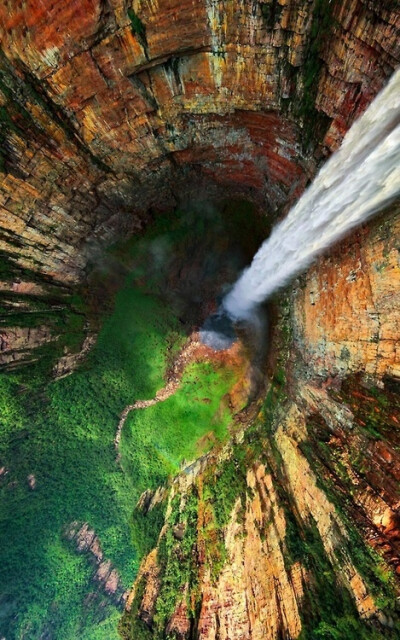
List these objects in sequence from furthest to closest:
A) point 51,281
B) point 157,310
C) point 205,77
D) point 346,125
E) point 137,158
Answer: point 157,310, point 51,281, point 137,158, point 205,77, point 346,125

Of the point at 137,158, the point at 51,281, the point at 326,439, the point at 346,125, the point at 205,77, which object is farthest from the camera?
the point at 51,281

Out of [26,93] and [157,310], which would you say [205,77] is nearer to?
[26,93]

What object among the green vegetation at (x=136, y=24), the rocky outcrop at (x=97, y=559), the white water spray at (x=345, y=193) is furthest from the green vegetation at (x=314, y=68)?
the rocky outcrop at (x=97, y=559)

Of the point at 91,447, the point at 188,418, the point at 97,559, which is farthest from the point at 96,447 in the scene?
the point at 97,559

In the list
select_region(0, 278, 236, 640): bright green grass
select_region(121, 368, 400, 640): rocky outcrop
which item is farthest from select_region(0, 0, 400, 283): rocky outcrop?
select_region(121, 368, 400, 640): rocky outcrop

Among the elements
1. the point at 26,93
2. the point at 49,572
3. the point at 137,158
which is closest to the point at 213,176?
the point at 137,158

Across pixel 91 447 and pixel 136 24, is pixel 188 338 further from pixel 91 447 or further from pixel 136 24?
pixel 136 24
